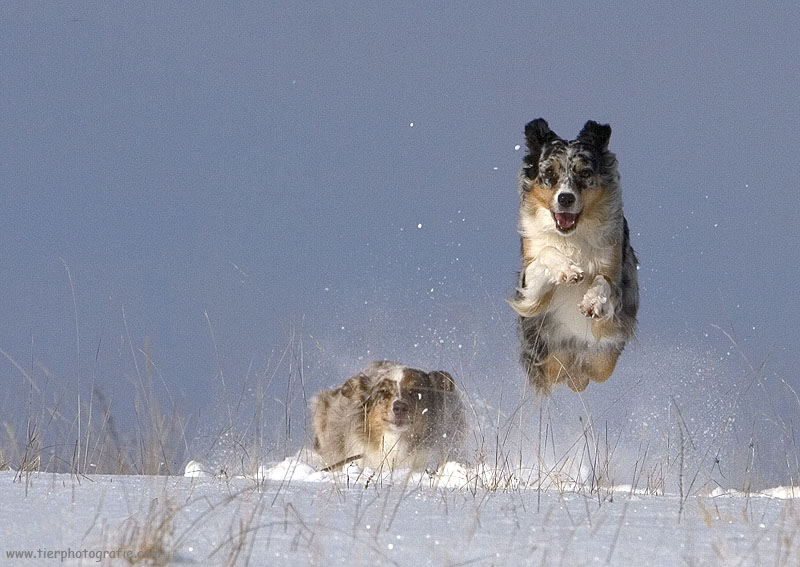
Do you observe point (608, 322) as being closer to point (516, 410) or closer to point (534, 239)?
point (534, 239)

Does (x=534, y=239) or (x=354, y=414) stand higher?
(x=534, y=239)

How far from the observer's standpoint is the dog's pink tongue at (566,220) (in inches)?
325

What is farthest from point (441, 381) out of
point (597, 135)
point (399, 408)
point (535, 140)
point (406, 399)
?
point (597, 135)

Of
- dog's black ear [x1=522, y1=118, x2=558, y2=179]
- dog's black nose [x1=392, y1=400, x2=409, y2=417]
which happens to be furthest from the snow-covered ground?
dog's black ear [x1=522, y1=118, x2=558, y2=179]

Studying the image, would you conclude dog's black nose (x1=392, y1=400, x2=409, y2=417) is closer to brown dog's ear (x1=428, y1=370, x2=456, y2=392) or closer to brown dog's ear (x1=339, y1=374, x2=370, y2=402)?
brown dog's ear (x1=428, y1=370, x2=456, y2=392)

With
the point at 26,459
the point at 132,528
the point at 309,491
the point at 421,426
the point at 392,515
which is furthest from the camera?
the point at 421,426

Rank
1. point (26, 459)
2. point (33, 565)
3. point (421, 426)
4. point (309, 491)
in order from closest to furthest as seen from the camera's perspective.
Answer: point (33, 565) → point (309, 491) → point (26, 459) → point (421, 426)

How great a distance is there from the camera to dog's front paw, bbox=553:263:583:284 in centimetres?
809

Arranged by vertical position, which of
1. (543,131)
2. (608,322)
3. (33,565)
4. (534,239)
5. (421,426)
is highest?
(543,131)

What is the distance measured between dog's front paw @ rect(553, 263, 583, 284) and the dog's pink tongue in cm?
34

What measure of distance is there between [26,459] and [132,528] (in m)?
2.59

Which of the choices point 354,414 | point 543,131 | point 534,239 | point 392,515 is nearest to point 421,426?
point 354,414

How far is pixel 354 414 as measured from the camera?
948cm

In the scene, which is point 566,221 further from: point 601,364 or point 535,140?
point 601,364
